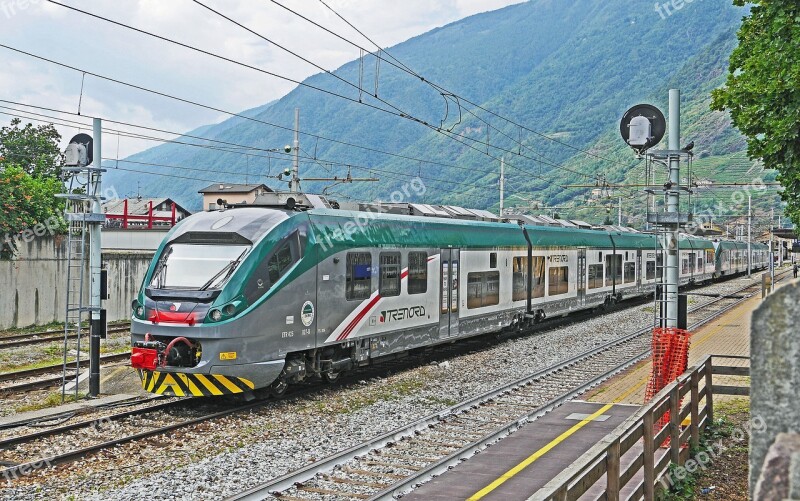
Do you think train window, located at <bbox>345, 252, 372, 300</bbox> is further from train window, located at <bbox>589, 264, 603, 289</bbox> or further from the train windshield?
train window, located at <bbox>589, 264, 603, 289</bbox>

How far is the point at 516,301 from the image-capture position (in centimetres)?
2217

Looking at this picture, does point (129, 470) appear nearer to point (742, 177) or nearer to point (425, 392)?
point (425, 392)

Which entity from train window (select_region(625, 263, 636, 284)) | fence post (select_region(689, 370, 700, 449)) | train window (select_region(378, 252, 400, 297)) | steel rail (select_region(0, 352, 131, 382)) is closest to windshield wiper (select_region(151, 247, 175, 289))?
train window (select_region(378, 252, 400, 297))

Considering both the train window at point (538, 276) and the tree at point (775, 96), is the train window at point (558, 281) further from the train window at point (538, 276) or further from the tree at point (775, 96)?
the tree at point (775, 96)

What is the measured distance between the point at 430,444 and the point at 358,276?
4.69m

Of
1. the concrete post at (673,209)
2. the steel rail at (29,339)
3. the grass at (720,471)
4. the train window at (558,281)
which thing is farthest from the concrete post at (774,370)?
the train window at (558,281)

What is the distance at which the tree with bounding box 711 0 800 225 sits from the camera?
42.6 feet

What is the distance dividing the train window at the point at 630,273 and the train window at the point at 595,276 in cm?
373

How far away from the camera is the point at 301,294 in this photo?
42.4ft

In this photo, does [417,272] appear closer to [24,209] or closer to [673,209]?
[673,209]

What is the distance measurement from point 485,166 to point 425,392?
15587 cm

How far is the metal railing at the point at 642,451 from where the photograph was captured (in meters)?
5.42

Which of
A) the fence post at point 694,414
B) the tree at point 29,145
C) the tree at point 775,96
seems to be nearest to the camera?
the fence post at point 694,414

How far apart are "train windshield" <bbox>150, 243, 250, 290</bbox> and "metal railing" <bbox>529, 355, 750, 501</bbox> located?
20.6ft
